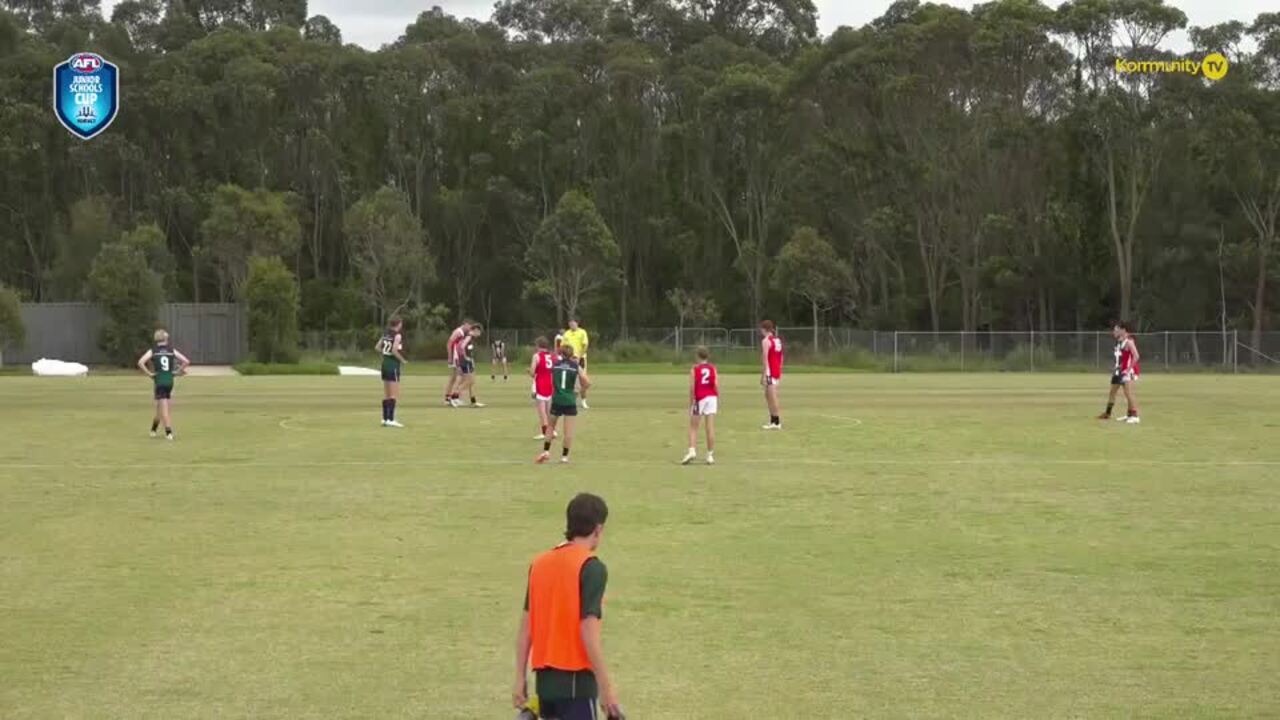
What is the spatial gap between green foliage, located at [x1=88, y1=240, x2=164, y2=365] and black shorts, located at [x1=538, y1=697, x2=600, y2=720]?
64.6 m

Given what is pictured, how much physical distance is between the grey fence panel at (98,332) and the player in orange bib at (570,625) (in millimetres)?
66500

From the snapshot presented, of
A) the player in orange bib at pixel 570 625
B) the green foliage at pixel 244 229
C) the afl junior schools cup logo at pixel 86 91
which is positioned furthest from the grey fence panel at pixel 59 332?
the player in orange bib at pixel 570 625

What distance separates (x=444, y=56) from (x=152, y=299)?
96.1ft

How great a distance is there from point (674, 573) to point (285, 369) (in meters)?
52.0

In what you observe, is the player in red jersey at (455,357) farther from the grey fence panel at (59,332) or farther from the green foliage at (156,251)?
the green foliage at (156,251)

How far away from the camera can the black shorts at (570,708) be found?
6445mm

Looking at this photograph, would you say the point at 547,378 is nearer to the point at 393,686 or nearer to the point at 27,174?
the point at 393,686

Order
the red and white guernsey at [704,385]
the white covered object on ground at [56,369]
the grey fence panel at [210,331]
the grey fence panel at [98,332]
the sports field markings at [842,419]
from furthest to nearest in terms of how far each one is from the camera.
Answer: the grey fence panel at [210,331]
the grey fence panel at [98,332]
the white covered object on ground at [56,369]
the sports field markings at [842,419]
the red and white guernsey at [704,385]

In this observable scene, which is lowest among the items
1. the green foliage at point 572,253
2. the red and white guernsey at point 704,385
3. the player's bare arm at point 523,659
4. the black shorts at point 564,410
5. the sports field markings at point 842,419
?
the sports field markings at point 842,419

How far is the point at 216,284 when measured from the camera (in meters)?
91.9

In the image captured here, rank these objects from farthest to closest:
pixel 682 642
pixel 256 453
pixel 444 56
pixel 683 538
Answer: pixel 444 56, pixel 256 453, pixel 683 538, pixel 682 642

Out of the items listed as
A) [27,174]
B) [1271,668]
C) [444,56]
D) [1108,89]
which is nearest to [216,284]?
[27,174]

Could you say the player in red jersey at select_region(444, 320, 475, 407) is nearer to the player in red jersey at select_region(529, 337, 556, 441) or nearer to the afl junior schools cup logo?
the player in red jersey at select_region(529, 337, 556, 441)

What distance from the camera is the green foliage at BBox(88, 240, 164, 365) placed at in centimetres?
6756
